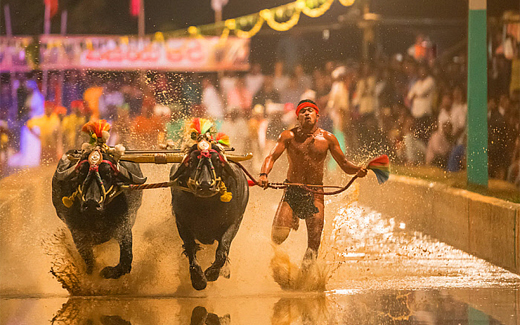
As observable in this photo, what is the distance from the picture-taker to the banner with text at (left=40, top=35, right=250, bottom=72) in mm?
9359

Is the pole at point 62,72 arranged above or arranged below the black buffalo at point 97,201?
above

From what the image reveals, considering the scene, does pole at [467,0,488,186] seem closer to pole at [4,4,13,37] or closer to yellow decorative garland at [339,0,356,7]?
yellow decorative garland at [339,0,356,7]

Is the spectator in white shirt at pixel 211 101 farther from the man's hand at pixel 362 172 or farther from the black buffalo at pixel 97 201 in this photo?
the man's hand at pixel 362 172

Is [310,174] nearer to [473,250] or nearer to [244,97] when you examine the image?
[244,97]

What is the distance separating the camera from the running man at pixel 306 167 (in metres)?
7.64

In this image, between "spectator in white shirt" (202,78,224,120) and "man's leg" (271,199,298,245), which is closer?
"man's leg" (271,199,298,245)

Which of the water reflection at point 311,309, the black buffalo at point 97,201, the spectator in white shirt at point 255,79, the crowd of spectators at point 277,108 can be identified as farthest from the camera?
the spectator in white shirt at point 255,79

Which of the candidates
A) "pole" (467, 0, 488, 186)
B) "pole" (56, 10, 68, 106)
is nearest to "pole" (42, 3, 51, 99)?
"pole" (56, 10, 68, 106)

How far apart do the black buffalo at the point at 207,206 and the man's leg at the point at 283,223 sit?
1.95 ft

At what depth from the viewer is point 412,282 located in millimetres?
8164

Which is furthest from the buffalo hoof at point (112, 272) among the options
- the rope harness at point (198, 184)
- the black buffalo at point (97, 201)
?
the rope harness at point (198, 184)

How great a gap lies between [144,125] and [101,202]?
2.68 meters

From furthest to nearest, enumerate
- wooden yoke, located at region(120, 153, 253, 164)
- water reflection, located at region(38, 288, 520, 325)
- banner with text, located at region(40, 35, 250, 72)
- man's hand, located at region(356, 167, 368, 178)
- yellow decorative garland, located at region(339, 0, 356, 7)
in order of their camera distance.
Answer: yellow decorative garland, located at region(339, 0, 356, 7) < banner with text, located at region(40, 35, 250, 72) < man's hand, located at region(356, 167, 368, 178) < wooden yoke, located at region(120, 153, 253, 164) < water reflection, located at region(38, 288, 520, 325)

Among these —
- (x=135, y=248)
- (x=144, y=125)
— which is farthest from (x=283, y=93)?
(x=135, y=248)
